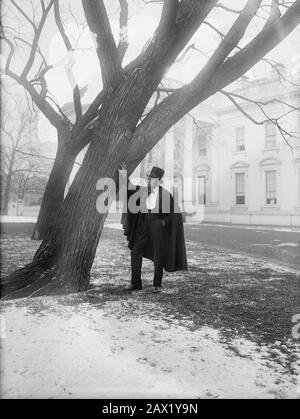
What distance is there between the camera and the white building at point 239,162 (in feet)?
85.7

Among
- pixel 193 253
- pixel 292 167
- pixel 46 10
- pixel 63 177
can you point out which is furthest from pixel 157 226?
pixel 292 167

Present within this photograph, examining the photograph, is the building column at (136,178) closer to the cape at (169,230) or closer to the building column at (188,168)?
the cape at (169,230)

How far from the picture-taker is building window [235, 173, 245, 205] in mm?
29234

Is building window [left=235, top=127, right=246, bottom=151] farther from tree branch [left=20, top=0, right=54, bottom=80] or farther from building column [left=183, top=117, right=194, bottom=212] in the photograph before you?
tree branch [left=20, top=0, right=54, bottom=80]

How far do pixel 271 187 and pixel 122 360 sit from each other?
26724mm

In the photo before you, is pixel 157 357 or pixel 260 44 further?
pixel 260 44

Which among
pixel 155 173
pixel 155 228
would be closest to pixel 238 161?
pixel 155 173

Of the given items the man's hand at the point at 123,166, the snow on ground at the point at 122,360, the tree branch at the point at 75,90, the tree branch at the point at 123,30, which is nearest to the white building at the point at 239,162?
the tree branch at the point at 75,90

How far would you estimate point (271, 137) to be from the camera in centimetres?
2783

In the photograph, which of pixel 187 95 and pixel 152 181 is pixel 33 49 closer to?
pixel 152 181

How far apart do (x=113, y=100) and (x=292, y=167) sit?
2431 centimetres

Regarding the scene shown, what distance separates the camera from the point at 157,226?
498 centimetres

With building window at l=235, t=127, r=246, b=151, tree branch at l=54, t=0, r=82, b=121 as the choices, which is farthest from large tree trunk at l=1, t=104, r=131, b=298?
building window at l=235, t=127, r=246, b=151
